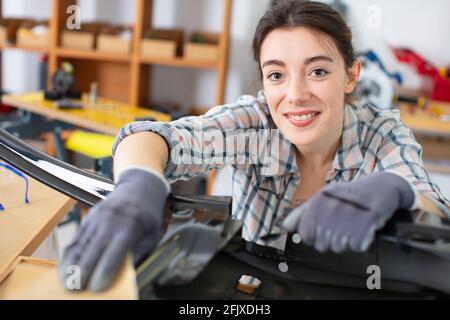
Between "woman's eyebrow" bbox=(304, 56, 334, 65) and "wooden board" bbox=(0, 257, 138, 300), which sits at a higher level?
"woman's eyebrow" bbox=(304, 56, 334, 65)

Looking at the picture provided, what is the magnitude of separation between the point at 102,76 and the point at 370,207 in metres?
2.37

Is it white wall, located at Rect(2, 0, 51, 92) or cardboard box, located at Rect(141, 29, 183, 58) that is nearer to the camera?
cardboard box, located at Rect(141, 29, 183, 58)

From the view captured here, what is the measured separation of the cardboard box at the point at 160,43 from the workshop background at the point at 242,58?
0.04 meters

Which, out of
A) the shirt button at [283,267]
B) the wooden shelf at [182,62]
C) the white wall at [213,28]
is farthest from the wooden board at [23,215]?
the wooden shelf at [182,62]

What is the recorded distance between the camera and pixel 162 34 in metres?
2.38

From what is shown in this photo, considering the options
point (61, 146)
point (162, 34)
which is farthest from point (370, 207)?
point (162, 34)

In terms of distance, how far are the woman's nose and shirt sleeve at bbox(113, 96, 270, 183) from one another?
0.15m

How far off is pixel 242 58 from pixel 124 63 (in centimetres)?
65

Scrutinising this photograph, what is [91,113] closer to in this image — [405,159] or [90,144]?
[90,144]

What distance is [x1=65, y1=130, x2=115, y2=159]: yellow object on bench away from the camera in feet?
5.42

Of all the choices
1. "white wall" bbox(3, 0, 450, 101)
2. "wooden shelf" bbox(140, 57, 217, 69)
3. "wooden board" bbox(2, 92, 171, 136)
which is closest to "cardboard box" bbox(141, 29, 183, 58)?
"wooden shelf" bbox(140, 57, 217, 69)

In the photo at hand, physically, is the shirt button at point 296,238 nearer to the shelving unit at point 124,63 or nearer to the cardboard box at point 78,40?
the shelving unit at point 124,63
